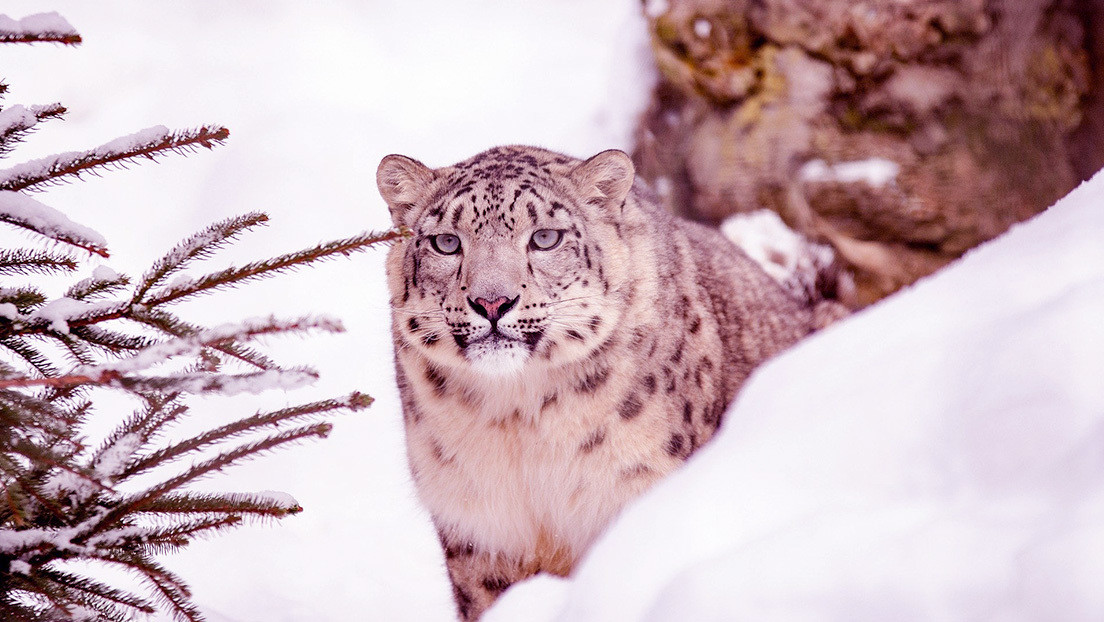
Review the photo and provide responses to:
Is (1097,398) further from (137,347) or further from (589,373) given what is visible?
(589,373)

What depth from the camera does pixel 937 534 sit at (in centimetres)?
104

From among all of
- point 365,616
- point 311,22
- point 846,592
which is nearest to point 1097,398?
point 846,592

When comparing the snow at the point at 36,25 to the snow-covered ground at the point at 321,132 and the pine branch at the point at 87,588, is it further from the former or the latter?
the snow-covered ground at the point at 321,132

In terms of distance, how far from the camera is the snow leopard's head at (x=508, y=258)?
2248 millimetres

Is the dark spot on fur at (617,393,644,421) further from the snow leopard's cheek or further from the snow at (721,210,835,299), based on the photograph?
the snow at (721,210,835,299)

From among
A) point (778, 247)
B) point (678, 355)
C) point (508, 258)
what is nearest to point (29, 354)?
point (508, 258)

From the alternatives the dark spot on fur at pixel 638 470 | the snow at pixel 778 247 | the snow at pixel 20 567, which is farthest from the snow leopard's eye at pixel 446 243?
the snow at pixel 778 247

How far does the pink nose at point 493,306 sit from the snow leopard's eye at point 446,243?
0.59 feet

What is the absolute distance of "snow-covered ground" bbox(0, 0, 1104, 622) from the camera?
1.05 meters

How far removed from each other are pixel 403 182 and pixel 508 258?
44 cm

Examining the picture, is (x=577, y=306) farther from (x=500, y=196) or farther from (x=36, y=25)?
(x=36, y=25)

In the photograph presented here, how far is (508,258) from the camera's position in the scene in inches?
89.7

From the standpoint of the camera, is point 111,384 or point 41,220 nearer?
point 111,384

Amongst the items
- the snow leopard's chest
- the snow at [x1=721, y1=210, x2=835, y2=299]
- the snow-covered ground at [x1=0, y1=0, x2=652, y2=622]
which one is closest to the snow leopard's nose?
the snow leopard's chest
